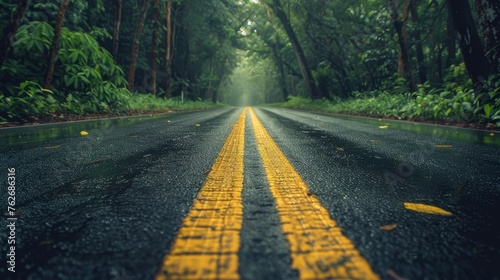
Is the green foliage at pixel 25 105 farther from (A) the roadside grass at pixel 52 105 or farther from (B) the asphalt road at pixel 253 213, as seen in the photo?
(B) the asphalt road at pixel 253 213

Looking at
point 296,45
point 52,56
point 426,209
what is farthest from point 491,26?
point 296,45

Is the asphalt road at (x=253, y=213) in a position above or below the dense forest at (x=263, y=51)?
below

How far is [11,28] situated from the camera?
670 cm

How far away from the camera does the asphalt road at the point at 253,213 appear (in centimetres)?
88

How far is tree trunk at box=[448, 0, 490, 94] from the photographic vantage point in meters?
6.31

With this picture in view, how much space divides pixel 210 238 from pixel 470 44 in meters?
8.09

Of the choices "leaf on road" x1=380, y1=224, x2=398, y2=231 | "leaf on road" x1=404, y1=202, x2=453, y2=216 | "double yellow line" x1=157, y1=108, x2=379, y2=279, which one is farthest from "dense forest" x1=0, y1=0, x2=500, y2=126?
"double yellow line" x1=157, y1=108, x2=379, y2=279

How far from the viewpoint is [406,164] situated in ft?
8.30

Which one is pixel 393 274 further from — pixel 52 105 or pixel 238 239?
pixel 52 105

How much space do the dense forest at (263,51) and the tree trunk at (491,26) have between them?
2 cm

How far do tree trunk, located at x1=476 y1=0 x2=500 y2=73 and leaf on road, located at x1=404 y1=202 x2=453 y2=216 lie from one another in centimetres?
669

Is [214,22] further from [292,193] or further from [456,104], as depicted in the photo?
[292,193]

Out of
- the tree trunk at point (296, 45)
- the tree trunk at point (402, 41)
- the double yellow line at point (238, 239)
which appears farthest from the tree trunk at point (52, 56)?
the tree trunk at point (296, 45)

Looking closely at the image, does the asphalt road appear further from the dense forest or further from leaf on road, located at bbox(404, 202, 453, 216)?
the dense forest
